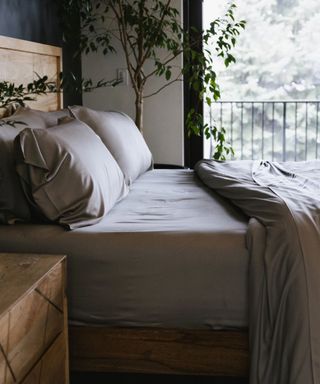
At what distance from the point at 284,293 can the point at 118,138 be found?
5.03 feet

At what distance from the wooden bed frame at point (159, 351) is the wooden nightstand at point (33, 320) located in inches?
5.9

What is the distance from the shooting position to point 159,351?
2074 millimetres

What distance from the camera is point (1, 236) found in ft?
7.06

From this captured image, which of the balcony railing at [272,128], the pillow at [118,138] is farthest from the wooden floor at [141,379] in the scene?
the balcony railing at [272,128]

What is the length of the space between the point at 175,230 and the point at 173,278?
0.55ft

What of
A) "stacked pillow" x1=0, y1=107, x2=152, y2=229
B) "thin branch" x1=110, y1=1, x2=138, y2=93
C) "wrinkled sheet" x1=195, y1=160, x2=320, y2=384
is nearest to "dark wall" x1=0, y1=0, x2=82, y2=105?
"thin branch" x1=110, y1=1, x2=138, y2=93

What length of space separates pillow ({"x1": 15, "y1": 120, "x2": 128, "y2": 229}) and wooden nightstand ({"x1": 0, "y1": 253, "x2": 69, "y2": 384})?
314 millimetres

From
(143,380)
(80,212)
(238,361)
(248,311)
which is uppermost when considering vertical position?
(80,212)

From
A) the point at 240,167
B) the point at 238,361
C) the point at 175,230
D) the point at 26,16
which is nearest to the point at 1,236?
the point at 175,230

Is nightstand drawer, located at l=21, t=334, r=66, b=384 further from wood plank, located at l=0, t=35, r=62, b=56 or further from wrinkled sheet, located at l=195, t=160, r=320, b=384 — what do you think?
wood plank, located at l=0, t=35, r=62, b=56

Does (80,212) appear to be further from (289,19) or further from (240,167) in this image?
(289,19)

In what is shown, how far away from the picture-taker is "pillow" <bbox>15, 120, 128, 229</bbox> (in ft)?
7.04

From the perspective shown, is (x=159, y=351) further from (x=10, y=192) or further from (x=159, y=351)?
(x=10, y=192)

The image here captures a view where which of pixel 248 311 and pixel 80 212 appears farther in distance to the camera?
pixel 80 212
